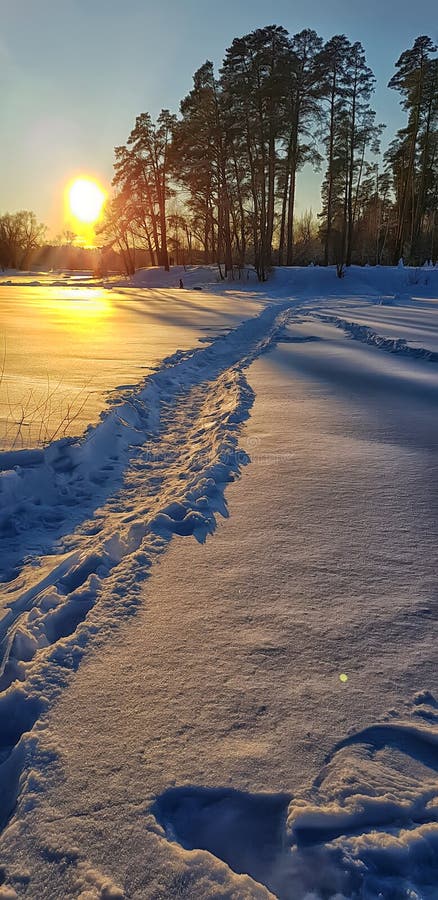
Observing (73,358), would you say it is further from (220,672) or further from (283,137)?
(283,137)

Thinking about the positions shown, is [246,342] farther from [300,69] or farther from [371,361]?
[300,69]

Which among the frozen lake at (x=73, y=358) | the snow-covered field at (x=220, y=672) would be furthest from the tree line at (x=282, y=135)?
the snow-covered field at (x=220, y=672)

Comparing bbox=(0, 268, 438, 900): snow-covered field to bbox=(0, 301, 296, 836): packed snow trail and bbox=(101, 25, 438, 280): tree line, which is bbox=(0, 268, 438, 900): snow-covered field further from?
bbox=(101, 25, 438, 280): tree line

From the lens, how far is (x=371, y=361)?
7.15 meters

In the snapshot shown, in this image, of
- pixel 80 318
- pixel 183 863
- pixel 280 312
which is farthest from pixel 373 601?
pixel 280 312

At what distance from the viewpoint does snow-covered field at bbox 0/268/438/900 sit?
1.09 metres

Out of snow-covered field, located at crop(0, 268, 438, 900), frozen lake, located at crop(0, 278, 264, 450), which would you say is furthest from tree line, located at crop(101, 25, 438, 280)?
snow-covered field, located at crop(0, 268, 438, 900)

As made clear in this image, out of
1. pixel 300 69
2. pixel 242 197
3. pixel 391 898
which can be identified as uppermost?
pixel 300 69

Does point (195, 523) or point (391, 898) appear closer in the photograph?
point (391, 898)

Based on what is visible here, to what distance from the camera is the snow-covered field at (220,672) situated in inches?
42.9

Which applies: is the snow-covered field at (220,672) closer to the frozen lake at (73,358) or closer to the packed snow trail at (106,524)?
the packed snow trail at (106,524)

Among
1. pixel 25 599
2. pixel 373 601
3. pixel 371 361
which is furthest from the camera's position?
pixel 371 361

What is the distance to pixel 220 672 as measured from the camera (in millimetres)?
1573

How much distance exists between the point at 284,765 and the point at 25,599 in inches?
49.1
